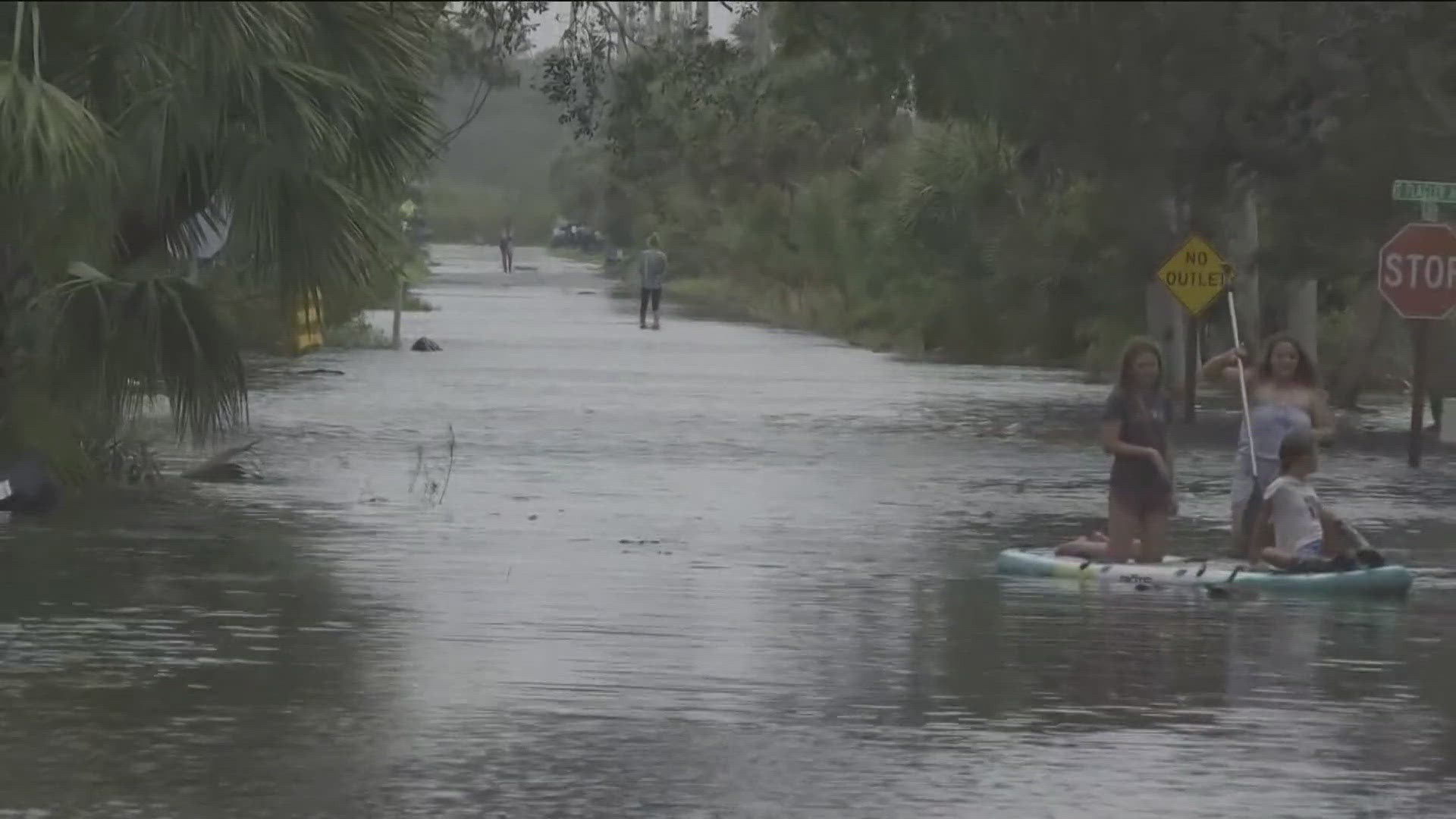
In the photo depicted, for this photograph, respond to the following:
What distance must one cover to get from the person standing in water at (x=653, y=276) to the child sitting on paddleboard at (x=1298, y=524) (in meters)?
35.7

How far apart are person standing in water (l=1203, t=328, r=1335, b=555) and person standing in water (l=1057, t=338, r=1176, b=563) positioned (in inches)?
22.8

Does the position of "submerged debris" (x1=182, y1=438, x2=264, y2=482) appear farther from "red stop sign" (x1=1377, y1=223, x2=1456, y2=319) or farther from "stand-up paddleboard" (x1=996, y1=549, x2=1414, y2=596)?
"red stop sign" (x1=1377, y1=223, x2=1456, y2=319)

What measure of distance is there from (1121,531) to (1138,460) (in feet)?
1.46

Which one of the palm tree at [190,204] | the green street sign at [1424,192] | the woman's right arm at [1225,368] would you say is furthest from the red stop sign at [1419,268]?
the palm tree at [190,204]

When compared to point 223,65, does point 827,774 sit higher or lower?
lower

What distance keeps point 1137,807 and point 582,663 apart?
3489mm

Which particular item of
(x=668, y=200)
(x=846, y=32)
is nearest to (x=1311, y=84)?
(x=846, y=32)

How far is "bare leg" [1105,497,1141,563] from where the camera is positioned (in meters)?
16.0

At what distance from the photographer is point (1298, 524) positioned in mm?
15617

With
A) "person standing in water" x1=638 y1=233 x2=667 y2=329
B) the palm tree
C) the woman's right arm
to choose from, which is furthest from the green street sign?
"person standing in water" x1=638 y1=233 x2=667 y2=329

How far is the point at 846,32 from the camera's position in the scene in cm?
715

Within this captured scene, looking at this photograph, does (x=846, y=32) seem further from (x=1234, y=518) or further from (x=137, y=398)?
(x=137, y=398)

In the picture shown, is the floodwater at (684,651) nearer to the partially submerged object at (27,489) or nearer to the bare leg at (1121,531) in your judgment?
the partially submerged object at (27,489)

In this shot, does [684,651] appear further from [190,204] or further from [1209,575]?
[190,204]
